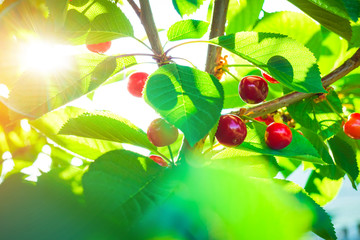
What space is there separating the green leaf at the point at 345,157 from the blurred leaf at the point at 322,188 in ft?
0.56

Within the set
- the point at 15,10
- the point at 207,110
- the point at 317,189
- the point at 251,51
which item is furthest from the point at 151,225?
the point at 317,189

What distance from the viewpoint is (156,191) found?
1.76ft

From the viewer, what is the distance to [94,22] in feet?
2.26

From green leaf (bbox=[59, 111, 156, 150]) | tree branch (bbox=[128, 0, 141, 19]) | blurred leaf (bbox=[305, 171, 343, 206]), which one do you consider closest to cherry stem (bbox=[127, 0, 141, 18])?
tree branch (bbox=[128, 0, 141, 19])

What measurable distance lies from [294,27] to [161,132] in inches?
23.8

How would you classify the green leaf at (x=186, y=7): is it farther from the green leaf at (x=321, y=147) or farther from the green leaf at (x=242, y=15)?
the green leaf at (x=321, y=147)

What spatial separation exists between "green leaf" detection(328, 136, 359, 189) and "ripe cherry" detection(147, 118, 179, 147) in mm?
599

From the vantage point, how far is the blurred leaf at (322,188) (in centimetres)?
123

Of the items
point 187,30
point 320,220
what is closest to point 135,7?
point 187,30

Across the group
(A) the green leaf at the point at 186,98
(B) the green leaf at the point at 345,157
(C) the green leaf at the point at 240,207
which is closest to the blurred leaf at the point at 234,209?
(C) the green leaf at the point at 240,207

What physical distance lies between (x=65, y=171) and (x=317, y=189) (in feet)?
3.14

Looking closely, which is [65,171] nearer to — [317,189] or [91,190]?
[91,190]

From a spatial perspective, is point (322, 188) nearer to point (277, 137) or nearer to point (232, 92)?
point (232, 92)

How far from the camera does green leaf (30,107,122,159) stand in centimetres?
81
